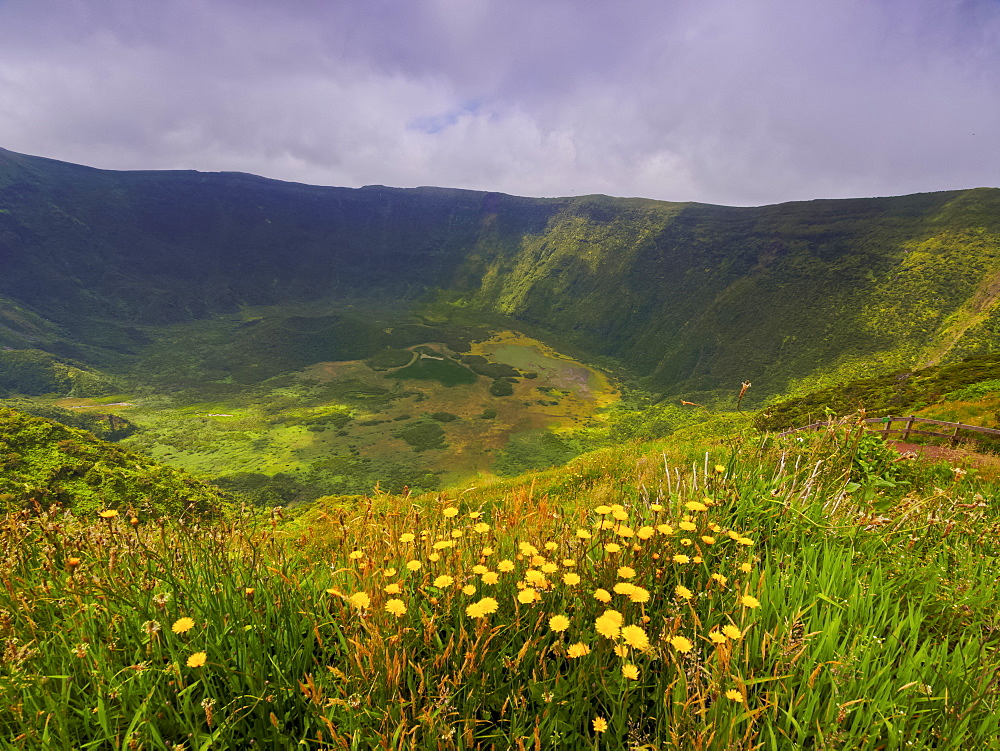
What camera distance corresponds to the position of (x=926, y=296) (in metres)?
65.4

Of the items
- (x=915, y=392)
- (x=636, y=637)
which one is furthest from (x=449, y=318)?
(x=636, y=637)

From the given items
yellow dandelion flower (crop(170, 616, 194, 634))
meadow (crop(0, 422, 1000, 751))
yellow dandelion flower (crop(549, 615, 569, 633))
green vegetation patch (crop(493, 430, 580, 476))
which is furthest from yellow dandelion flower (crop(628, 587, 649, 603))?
green vegetation patch (crop(493, 430, 580, 476))

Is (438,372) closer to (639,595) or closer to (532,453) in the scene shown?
(532,453)

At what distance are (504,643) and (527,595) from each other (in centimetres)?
24

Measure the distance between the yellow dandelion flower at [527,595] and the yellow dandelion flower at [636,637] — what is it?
0.37 m

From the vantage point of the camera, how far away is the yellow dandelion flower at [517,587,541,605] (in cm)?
168

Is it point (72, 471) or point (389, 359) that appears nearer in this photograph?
point (72, 471)

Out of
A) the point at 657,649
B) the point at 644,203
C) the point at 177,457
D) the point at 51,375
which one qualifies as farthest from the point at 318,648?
the point at 644,203

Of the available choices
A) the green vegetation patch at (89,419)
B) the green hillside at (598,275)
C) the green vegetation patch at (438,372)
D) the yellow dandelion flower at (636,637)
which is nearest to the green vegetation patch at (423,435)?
the green vegetation patch at (438,372)

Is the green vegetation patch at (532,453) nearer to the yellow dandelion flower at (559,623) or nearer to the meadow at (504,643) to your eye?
the meadow at (504,643)

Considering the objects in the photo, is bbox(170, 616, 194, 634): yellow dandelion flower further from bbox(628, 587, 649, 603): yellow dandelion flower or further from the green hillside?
the green hillside

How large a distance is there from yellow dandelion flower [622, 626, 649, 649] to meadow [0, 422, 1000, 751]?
19 mm

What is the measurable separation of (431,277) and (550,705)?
634 feet

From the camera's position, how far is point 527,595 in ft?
5.72
